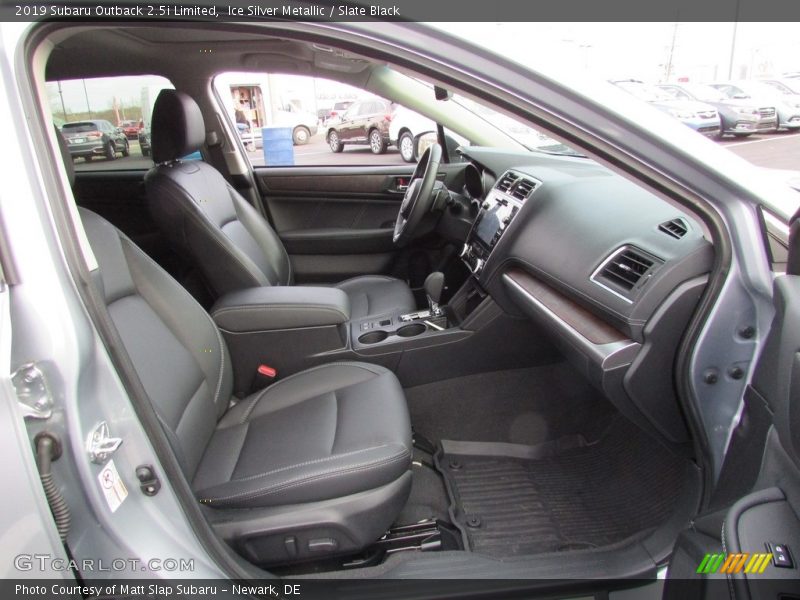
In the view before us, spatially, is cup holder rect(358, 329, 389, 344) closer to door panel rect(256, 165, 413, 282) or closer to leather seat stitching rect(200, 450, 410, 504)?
leather seat stitching rect(200, 450, 410, 504)

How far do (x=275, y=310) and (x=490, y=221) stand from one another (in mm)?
866

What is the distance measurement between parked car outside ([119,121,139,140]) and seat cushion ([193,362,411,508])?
6.47 ft

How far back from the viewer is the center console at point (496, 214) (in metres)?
2.00

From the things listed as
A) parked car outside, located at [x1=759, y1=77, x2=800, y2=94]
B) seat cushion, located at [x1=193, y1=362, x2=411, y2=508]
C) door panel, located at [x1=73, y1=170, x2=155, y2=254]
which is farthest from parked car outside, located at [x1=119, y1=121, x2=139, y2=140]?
parked car outside, located at [x1=759, y1=77, x2=800, y2=94]

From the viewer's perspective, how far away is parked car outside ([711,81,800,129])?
3424 millimetres

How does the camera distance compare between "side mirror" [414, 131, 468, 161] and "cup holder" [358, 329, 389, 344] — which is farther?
"side mirror" [414, 131, 468, 161]

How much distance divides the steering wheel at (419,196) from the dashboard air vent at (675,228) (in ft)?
3.74

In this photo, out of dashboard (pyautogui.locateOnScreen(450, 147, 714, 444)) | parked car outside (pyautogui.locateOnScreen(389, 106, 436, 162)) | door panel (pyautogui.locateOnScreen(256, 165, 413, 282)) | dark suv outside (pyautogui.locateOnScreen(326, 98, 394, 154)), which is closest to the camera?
dashboard (pyautogui.locateOnScreen(450, 147, 714, 444))

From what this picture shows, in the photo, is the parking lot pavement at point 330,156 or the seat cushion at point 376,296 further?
the parking lot pavement at point 330,156

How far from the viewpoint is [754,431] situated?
1085 mm

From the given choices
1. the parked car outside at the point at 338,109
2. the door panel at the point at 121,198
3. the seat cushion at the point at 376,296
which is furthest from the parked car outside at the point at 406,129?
the door panel at the point at 121,198

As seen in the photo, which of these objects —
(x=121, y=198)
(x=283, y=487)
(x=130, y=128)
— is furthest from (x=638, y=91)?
(x=121, y=198)

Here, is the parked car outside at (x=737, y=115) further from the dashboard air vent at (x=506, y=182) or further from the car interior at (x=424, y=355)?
the dashboard air vent at (x=506, y=182)

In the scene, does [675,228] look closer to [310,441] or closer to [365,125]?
[310,441]
